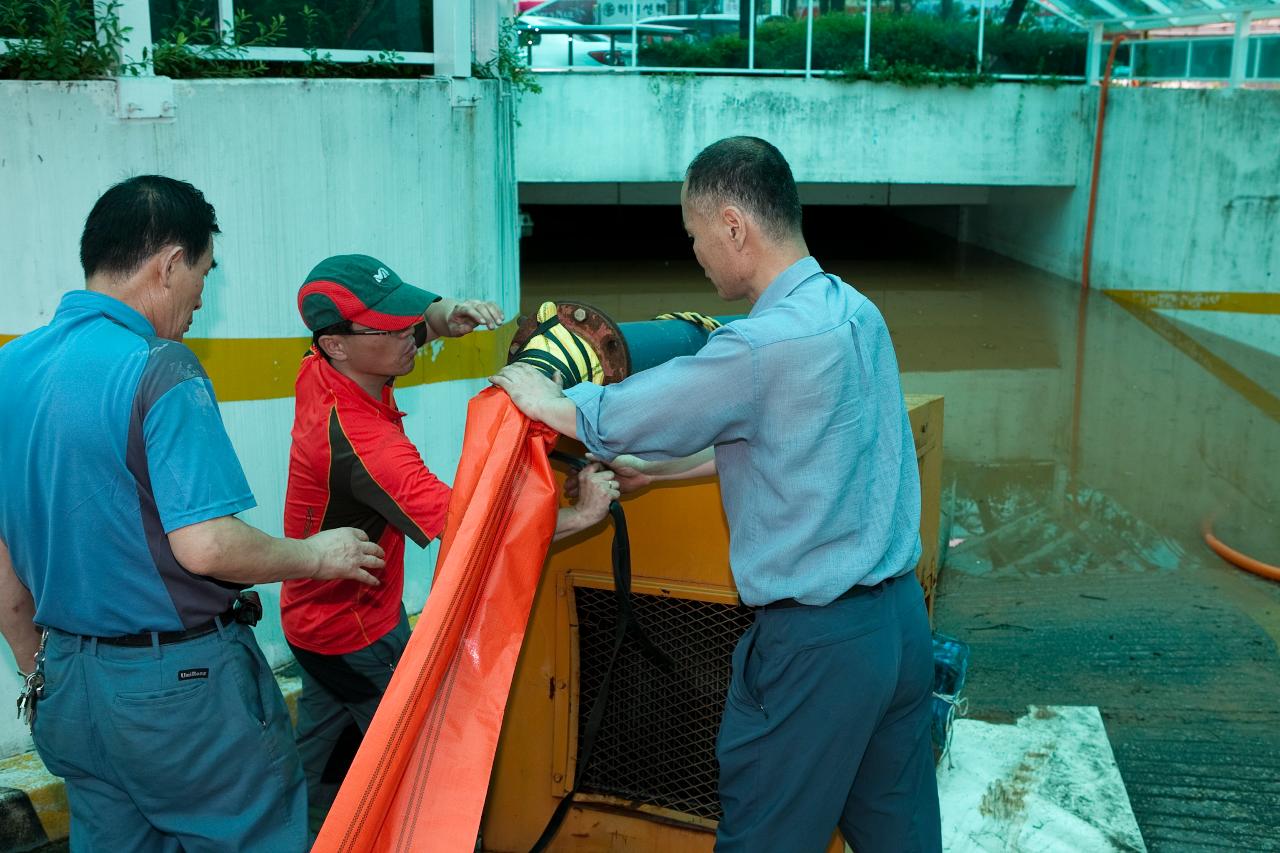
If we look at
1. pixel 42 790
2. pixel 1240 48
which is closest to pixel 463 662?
pixel 42 790

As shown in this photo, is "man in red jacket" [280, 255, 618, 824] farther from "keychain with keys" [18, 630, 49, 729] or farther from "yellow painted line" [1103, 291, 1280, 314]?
"yellow painted line" [1103, 291, 1280, 314]

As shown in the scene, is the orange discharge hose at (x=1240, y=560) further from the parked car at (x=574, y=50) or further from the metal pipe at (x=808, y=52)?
the parked car at (x=574, y=50)

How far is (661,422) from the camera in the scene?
226 centimetres

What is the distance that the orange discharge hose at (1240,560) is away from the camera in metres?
5.45

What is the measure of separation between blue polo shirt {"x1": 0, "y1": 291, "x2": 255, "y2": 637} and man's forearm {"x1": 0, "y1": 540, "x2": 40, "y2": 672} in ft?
0.36

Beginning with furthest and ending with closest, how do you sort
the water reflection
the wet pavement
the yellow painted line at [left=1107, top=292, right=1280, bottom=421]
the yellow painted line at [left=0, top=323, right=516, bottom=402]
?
the yellow painted line at [left=1107, top=292, right=1280, bottom=421]
the water reflection
the wet pavement
the yellow painted line at [left=0, top=323, right=516, bottom=402]

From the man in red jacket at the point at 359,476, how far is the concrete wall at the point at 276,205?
0.98 metres

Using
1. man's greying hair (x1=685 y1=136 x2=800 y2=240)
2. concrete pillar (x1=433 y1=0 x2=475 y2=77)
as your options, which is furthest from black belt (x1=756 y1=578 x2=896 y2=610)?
concrete pillar (x1=433 y1=0 x2=475 y2=77)

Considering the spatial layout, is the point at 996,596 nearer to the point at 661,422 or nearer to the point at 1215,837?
the point at 1215,837

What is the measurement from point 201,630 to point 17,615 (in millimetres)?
434

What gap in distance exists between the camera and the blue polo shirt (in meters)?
2.19

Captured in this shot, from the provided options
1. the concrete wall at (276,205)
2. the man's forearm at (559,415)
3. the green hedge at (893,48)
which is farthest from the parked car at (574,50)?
the man's forearm at (559,415)

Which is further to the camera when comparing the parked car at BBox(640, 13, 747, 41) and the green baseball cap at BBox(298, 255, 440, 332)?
the parked car at BBox(640, 13, 747, 41)

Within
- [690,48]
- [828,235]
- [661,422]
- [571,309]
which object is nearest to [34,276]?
[571,309]
